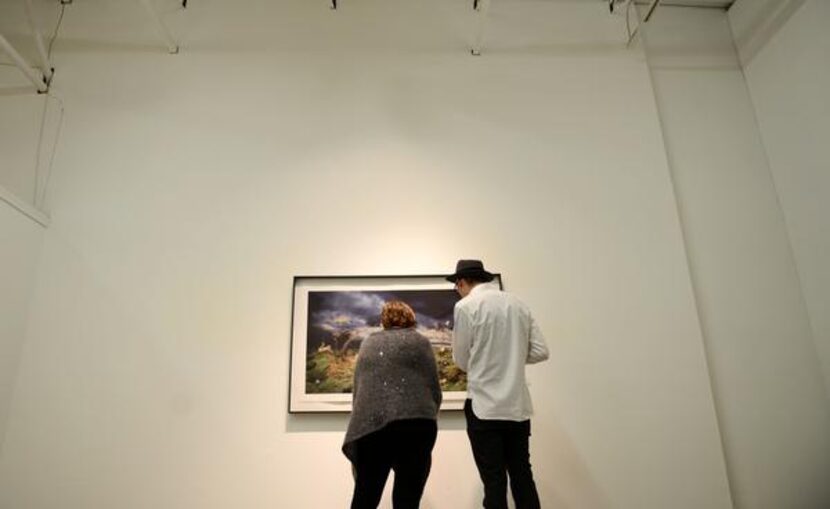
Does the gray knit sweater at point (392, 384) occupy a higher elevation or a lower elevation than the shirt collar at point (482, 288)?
lower

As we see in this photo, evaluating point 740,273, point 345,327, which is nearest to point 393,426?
point 345,327

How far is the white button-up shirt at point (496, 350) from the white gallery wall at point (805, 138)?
2.00 m

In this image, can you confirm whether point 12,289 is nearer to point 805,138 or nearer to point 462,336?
point 462,336

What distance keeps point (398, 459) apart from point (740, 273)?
2.46 m

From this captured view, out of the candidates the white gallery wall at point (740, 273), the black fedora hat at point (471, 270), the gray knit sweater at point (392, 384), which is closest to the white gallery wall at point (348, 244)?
the white gallery wall at point (740, 273)

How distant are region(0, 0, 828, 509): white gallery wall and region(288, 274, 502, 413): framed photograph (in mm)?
84

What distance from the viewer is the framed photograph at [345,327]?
255 centimetres

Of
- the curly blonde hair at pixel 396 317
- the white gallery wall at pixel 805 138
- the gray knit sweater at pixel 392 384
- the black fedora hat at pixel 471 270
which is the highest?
the white gallery wall at pixel 805 138

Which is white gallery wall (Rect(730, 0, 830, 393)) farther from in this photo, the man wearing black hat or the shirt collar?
the shirt collar

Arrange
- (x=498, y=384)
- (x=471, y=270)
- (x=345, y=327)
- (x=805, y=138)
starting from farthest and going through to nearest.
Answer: (x=805, y=138)
(x=345, y=327)
(x=471, y=270)
(x=498, y=384)

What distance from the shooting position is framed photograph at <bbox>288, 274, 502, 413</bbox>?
2.55 metres

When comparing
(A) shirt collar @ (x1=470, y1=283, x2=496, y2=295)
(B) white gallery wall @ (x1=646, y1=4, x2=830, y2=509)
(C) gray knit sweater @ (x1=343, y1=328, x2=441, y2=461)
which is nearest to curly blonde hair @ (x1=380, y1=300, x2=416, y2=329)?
(C) gray knit sweater @ (x1=343, y1=328, x2=441, y2=461)

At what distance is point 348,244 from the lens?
9.24 ft

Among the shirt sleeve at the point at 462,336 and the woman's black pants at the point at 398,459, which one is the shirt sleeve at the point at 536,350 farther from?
the woman's black pants at the point at 398,459
